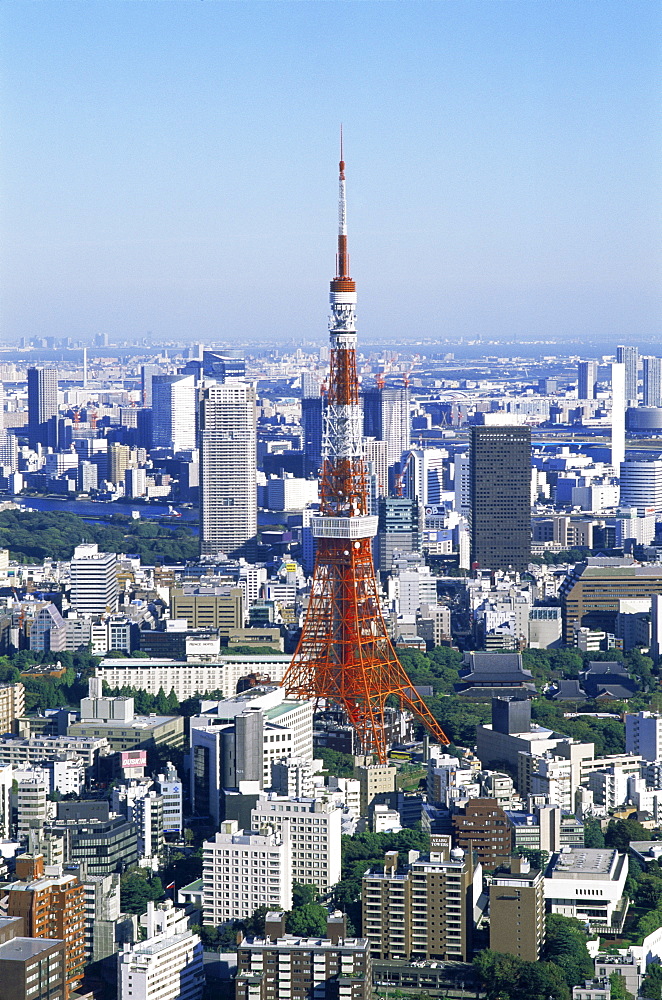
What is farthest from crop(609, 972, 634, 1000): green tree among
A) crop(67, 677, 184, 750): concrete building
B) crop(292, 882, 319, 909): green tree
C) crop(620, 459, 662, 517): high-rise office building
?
crop(620, 459, 662, 517): high-rise office building

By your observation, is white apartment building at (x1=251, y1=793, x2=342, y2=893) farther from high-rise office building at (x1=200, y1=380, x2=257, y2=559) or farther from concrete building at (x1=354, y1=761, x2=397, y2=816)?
high-rise office building at (x1=200, y1=380, x2=257, y2=559)

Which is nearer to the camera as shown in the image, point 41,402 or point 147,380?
point 41,402

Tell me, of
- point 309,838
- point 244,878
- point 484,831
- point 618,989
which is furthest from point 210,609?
point 618,989

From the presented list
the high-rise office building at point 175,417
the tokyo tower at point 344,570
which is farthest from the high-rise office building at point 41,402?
the tokyo tower at point 344,570

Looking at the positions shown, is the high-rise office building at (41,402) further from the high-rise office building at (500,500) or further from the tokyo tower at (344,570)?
the tokyo tower at (344,570)

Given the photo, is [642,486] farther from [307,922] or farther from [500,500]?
[307,922]
